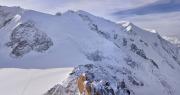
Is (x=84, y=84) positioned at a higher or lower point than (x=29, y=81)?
higher

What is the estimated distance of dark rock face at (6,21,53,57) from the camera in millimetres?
113688

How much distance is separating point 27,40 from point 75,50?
1212 cm

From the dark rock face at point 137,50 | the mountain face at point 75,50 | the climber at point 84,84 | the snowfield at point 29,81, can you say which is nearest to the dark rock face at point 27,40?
the mountain face at point 75,50

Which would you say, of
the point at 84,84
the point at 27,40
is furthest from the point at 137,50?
the point at 84,84

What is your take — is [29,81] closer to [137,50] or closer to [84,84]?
[84,84]

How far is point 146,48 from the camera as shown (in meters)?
179

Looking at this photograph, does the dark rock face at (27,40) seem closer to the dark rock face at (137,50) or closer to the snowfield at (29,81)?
the snowfield at (29,81)

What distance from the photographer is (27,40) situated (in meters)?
116

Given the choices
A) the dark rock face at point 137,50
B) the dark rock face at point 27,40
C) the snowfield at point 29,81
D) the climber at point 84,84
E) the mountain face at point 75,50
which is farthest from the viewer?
the dark rock face at point 137,50

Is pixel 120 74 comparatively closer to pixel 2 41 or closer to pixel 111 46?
pixel 111 46

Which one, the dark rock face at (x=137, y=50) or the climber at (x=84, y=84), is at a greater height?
the dark rock face at (x=137, y=50)

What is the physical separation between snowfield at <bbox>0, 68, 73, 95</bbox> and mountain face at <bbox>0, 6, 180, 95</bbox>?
2753mm

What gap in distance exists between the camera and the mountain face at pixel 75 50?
104875 mm

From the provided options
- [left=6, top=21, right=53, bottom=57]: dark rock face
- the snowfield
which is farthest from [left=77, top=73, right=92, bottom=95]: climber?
[left=6, top=21, right=53, bottom=57]: dark rock face
